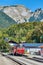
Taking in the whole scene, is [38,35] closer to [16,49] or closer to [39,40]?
[39,40]

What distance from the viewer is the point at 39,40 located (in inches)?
5714

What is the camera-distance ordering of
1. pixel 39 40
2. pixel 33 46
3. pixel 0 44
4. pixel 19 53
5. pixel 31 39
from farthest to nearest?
pixel 31 39 → pixel 39 40 → pixel 0 44 → pixel 33 46 → pixel 19 53

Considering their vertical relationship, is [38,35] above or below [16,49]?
above

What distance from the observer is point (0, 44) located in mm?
135375

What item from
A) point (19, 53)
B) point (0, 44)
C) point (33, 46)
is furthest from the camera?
point (0, 44)

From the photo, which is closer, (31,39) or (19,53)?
(19,53)

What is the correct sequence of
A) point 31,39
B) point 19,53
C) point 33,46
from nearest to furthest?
point 19,53
point 33,46
point 31,39

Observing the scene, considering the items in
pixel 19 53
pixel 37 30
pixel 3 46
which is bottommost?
pixel 19 53

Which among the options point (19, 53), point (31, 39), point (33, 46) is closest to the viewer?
point (19, 53)

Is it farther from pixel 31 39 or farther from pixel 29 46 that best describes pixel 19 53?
pixel 31 39

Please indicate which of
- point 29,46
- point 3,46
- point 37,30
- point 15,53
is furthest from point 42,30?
point 15,53

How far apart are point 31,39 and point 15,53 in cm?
7324

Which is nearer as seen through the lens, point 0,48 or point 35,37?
point 0,48

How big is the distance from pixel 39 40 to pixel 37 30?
19.3 ft
